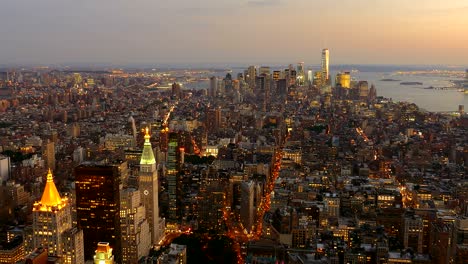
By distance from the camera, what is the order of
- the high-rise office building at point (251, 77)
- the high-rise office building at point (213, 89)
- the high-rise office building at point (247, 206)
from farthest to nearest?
the high-rise office building at point (251, 77)
the high-rise office building at point (213, 89)
the high-rise office building at point (247, 206)

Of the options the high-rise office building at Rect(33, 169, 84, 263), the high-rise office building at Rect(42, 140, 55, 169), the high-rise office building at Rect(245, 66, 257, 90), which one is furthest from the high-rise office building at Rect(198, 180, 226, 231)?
the high-rise office building at Rect(245, 66, 257, 90)

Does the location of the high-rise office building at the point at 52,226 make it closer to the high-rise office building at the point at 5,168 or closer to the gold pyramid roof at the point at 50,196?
the gold pyramid roof at the point at 50,196

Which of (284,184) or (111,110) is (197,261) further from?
(111,110)

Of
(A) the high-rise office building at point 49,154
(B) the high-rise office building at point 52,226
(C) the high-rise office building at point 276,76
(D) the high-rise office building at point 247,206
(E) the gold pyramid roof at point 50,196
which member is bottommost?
(D) the high-rise office building at point 247,206

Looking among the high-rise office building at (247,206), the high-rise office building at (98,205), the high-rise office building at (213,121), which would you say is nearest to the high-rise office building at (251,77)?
Answer: the high-rise office building at (213,121)

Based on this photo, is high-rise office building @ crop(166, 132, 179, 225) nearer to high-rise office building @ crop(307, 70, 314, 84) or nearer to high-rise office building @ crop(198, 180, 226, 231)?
high-rise office building @ crop(198, 180, 226, 231)

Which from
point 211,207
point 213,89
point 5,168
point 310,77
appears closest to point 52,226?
point 211,207

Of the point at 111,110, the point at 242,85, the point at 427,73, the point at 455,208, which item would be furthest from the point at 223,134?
the point at 427,73
